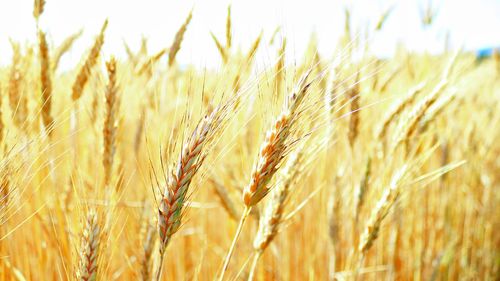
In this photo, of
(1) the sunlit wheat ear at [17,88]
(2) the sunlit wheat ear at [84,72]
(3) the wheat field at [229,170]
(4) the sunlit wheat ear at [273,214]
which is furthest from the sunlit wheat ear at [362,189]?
(1) the sunlit wheat ear at [17,88]

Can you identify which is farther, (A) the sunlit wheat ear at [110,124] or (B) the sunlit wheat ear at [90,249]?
(A) the sunlit wheat ear at [110,124]

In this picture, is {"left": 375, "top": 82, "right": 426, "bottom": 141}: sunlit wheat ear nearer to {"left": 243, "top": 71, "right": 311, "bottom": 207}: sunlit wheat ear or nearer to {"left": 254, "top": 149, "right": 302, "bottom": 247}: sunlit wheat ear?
{"left": 254, "top": 149, "right": 302, "bottom": 247}: sunlit wheat ear

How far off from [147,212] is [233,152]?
28.1 inches

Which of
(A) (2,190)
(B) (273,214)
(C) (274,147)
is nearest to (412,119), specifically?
(B) (273,214)

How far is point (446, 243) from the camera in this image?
1998 mm

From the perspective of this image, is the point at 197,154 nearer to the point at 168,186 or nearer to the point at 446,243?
the point at 168,186

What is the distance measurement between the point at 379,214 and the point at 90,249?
632mm

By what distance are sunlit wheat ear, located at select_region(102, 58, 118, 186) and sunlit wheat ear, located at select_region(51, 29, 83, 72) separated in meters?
0.41

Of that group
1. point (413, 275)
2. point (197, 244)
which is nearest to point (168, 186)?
point (197, 244)

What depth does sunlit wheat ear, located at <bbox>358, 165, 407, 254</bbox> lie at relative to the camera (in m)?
1.04

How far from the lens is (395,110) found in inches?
52.8

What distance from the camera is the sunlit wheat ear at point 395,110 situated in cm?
134

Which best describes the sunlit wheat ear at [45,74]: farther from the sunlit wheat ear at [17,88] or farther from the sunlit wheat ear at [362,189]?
the sunlit wheat ear at [362,189]

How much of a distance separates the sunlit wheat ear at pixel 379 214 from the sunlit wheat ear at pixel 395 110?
305 millimetres
